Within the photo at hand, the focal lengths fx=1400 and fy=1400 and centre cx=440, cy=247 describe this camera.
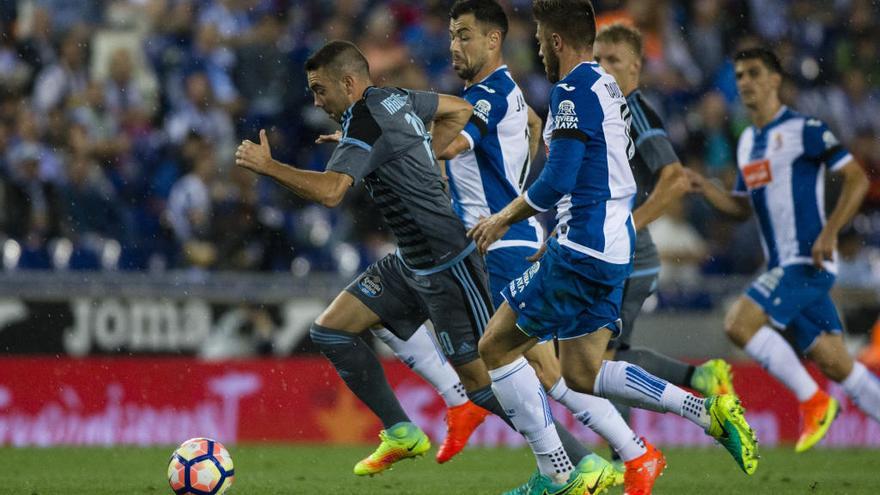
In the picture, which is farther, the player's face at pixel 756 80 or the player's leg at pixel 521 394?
the player's face at pixel 756 80

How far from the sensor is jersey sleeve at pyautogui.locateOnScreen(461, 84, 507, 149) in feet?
24.9

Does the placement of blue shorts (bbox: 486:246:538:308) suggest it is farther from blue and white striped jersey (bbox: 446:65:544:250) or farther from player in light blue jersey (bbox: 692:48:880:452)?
player in light blue jersey (bbox: 692:48:880:452)

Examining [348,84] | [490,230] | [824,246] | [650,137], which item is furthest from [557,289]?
[824,246]

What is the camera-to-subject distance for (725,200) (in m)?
9.86

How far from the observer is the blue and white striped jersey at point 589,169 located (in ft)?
20.8

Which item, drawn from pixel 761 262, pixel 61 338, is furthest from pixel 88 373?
pixel 761 262

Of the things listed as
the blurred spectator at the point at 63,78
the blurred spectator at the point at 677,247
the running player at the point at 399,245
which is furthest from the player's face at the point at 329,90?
the blurred spectator at the point at 63,78

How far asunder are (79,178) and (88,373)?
7.14 feet

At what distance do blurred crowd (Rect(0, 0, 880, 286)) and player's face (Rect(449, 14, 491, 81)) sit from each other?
5.27 m

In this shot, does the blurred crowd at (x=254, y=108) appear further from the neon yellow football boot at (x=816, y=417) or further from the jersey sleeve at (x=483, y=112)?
the jersey sleeve at (x=483, y=112)

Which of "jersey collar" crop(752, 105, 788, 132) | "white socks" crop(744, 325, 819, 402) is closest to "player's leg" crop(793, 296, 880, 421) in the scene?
"white socks" crop(744, 325, 819, 402)

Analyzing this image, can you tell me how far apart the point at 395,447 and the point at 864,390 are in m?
3.74

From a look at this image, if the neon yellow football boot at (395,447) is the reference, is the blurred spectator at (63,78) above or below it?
above

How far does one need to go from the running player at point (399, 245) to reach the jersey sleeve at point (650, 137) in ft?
4.67
